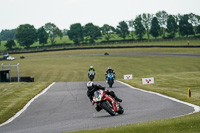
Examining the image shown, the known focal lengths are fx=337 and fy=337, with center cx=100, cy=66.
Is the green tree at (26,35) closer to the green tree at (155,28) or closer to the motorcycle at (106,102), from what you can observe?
the green tree at (155,28)

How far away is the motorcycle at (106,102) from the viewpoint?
1284 cm

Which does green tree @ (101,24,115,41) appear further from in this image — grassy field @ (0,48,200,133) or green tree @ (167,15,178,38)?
grassy field @ (0,48,200,133)

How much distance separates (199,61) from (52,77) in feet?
86.5

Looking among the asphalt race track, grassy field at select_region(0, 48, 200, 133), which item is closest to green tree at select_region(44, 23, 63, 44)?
grassy field at select_region(0, 48, 200, 133)

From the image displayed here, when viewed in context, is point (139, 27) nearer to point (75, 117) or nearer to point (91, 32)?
point (91, 32)

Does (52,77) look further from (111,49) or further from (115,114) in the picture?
(111,49)

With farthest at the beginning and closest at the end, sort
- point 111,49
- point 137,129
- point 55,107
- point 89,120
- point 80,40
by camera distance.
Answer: point 80,40, point 111,49, point 55,107, point 89,120, point 137,129

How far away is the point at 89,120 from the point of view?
Result: 12.4 m

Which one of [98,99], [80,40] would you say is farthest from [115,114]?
[80,40]

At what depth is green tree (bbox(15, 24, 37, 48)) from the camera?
15750 centimetres

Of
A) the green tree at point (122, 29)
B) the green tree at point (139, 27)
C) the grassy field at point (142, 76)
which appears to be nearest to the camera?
the grassy field at point (142, 76)

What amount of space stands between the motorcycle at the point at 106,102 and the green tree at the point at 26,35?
149 metres

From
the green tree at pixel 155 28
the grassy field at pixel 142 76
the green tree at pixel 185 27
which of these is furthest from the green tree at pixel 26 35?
the grassy field at pixel 142 76

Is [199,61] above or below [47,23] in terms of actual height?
below
